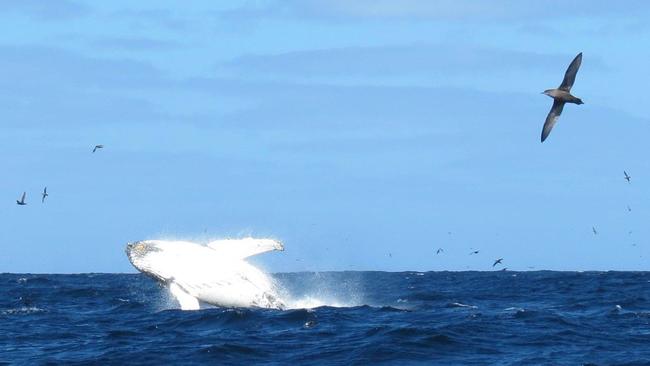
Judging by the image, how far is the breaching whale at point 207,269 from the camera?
2564 centimetres

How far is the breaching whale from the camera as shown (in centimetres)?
2564

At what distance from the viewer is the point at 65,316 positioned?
31.7 meters

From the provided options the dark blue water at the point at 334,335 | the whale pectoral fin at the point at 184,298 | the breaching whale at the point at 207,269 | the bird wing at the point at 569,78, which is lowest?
the dark blue water at the point at 334,335

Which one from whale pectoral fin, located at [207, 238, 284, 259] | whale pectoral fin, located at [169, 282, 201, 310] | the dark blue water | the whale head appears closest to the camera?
the dark blue water

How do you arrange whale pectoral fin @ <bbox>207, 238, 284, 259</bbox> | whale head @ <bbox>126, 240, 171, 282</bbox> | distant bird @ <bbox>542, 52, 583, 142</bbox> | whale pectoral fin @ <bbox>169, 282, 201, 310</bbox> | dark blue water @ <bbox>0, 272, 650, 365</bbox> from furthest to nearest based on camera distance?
distant bird @ <bbox>542, 52, 583, 142</bbox>
whale pectoral fin @ <bbox>207, 238, 284, 259</bbox>
whale pectoral fin @ <bbox>169, 282, 201, 310</bbox>
whale head @ <bbox>126, 240, 171, 282</bbox>
dark blue water @ <bbox>0, 272, 650, 365</bbox>

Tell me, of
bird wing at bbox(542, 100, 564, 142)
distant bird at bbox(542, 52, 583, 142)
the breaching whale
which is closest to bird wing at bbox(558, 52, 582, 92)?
distant bird at bbox(542, 52, 583, 142)

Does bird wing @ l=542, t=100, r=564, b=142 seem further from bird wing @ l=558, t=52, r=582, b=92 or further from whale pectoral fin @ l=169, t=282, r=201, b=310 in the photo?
whale pectoral fin @ l=169, t=282, r=201, b=310

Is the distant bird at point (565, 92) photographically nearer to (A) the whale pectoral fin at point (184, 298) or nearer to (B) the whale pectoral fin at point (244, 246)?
(B) the whale pectoral fin at point (244, 246)

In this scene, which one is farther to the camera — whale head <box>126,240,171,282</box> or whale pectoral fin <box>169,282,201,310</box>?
whale pectoral fin <box>169,282,201,310</box>

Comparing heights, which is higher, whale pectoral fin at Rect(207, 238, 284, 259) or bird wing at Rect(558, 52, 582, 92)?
bird wing at Rect(558, 52, 582, 92)

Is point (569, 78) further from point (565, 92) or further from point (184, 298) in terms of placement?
point (184, 298)

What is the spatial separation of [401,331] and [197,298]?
5250 millimetres

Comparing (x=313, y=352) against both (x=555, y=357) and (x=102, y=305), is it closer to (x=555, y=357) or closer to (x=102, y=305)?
(x=555, y=357)

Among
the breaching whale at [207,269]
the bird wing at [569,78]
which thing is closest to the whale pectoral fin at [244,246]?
the breaching whale at [207,269]
